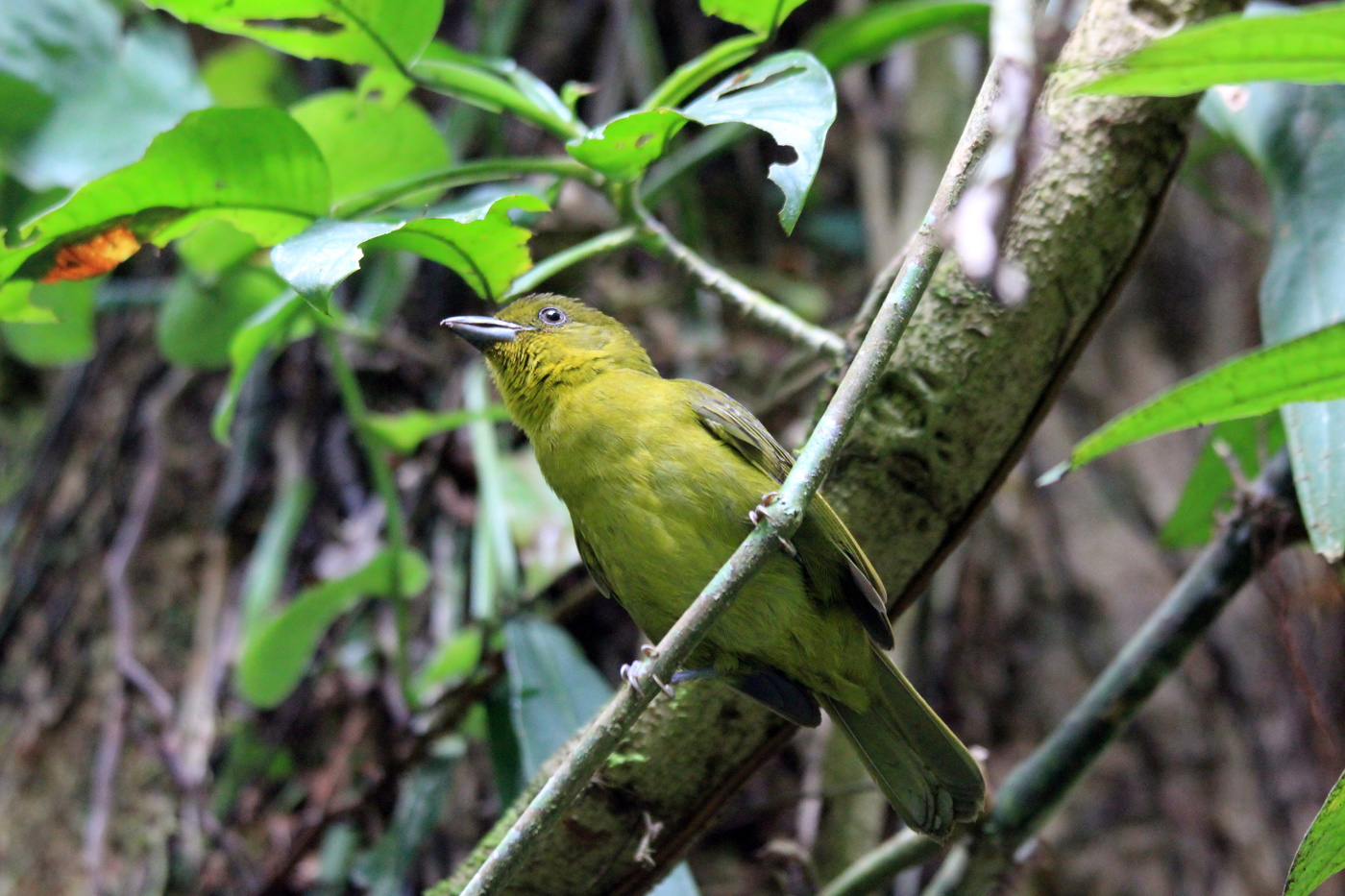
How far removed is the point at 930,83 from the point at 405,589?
247cm

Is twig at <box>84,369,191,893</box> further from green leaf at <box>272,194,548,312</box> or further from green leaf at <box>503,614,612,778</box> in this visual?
green leaf at <box>272,194,548,312</box>

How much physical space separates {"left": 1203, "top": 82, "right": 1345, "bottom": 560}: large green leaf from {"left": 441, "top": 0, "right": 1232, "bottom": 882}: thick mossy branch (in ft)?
0.93

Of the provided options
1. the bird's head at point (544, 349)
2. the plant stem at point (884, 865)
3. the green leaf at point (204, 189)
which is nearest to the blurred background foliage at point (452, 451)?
the green leaf at point (204, 189)

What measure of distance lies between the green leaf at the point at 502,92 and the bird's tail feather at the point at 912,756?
44.2 inches

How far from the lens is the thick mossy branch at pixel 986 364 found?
72.1 inches

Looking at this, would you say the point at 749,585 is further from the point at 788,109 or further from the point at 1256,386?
the point at 1256,386

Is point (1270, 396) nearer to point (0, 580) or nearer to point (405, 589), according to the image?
point (405, 589)

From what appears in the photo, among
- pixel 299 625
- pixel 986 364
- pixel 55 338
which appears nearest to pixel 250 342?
pixel 299 625

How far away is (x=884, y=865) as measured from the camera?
2309mm

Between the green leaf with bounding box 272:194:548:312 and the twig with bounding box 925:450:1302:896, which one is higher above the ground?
the green leaf with bounding box 272:194:548:312

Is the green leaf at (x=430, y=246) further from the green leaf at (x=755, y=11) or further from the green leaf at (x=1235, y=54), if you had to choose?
the green leaf at (x=1235, y=54)

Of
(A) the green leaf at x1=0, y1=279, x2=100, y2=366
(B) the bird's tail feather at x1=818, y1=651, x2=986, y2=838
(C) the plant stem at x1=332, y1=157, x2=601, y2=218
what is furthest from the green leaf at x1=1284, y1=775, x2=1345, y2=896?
(A) the green leaf at x1=0, y1=279, x2=100, y2=366

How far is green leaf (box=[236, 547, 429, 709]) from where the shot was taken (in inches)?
113

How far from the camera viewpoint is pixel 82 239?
1.86 m
